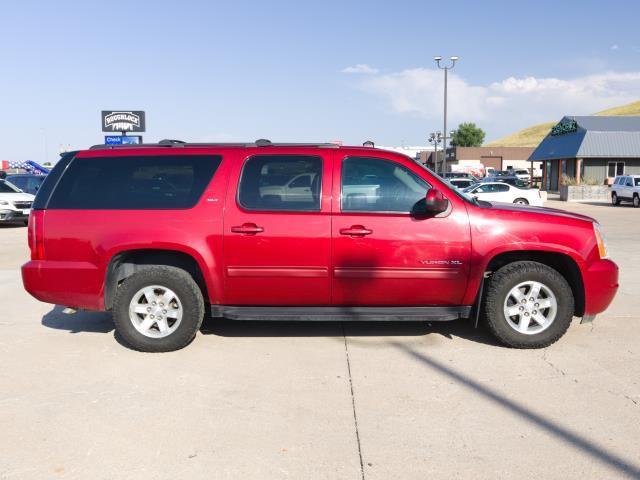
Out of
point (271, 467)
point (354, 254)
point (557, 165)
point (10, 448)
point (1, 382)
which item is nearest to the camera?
point (271, 467)

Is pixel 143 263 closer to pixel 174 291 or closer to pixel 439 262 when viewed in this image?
pixel 174 291

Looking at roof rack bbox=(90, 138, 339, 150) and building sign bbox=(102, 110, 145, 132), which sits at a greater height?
building sign bbox=(102, 110, 145, 132)

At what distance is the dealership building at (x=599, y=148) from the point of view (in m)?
38.6

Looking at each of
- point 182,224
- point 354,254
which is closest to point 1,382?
point 182,224

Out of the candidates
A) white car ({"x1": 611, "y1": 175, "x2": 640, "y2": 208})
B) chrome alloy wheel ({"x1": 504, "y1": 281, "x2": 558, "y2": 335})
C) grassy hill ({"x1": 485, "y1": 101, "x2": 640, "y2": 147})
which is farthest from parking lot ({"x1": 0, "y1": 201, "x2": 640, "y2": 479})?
grassy hill ({"x1": 485, "y1": 101, "x2": 640, "y2": 147})

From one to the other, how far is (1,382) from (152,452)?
191 centimetres

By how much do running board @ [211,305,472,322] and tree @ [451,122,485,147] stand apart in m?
131

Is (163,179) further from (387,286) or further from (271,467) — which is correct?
(271,467)

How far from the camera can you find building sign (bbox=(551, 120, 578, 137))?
42.1 meters

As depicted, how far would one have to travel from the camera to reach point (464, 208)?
5.04 m

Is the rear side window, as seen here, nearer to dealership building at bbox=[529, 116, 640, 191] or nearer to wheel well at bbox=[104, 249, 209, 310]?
wheel well at bbox=[104, 249, 209, 310]

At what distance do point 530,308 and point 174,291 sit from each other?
3228 millimetres

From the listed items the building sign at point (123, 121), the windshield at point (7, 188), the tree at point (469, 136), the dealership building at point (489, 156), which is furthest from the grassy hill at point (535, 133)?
the windshield at point (7, 188)

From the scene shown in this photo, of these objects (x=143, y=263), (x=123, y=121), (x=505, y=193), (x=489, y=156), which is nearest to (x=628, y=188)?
(x=505, y=193)
